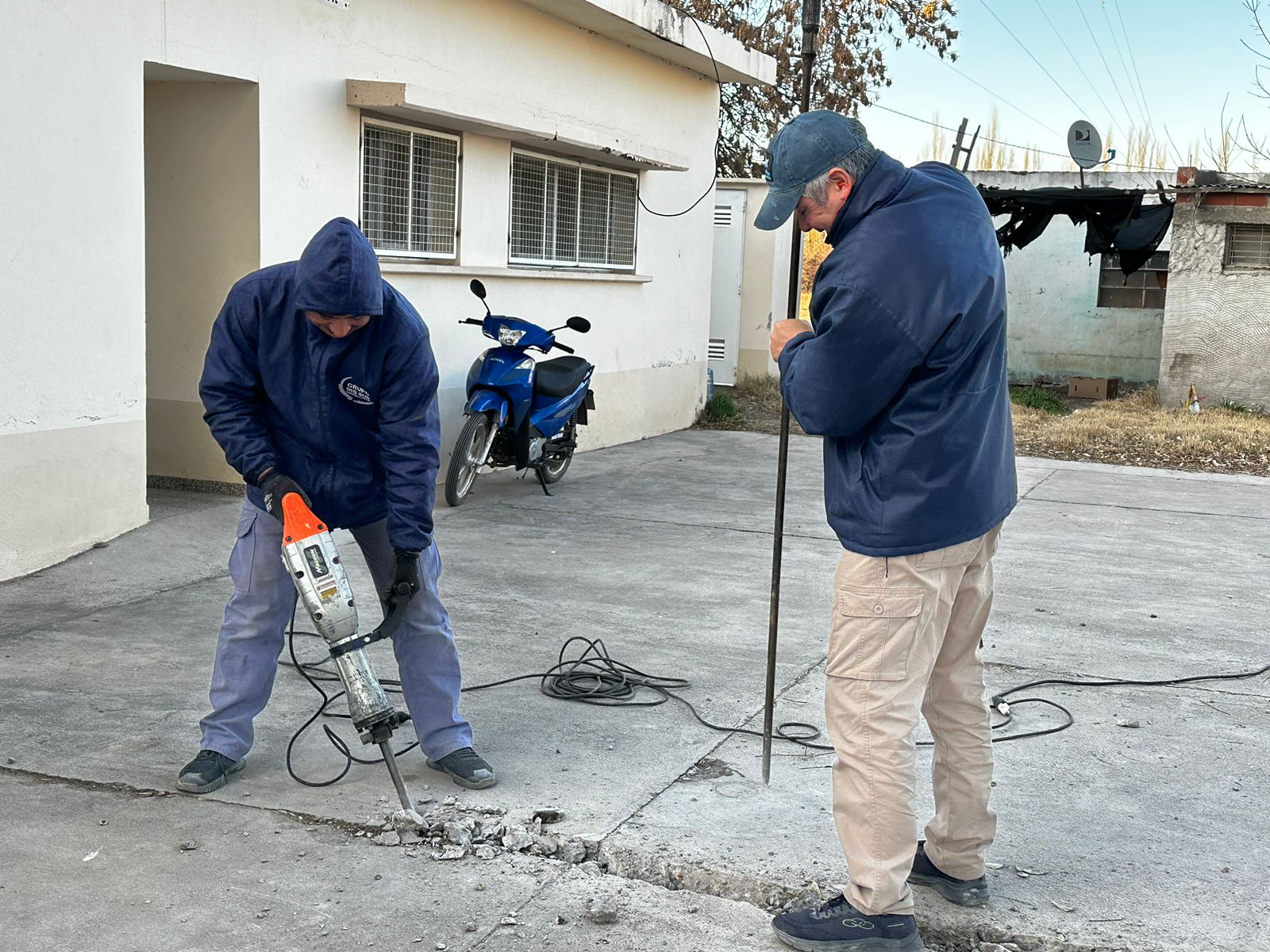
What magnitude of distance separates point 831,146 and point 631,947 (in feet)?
6.39

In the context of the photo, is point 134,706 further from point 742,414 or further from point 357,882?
point 742,414

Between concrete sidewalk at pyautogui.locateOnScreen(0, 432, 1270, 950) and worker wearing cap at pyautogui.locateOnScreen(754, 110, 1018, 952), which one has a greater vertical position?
worker wearing cap at pyautogui.locateOnScreen(754, 110, 1018, 952)

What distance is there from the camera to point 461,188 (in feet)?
31.8

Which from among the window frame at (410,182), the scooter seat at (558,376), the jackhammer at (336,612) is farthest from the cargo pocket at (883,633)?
the scooter seat at (558,376)

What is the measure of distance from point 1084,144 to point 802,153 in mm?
15664

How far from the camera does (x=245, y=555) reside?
13.0 feet

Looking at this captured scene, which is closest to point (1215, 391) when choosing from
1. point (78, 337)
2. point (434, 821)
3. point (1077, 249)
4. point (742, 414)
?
point (1077, 249)

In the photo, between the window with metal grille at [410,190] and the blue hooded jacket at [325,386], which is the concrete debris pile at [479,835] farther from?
the window with metal grille at [410,190]

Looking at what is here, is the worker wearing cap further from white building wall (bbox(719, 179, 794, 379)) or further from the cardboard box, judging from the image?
the cardboard box

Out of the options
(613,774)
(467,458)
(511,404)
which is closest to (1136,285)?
(511,404)

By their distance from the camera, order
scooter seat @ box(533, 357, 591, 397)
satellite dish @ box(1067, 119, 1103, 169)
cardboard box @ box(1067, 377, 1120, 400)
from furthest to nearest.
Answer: cardboard box @ box(1067, 377, 1120, 400) → satellite dish @ box(1067, 119, 1103, 169) → scooter seat @ box(533, 357, 591, 397)

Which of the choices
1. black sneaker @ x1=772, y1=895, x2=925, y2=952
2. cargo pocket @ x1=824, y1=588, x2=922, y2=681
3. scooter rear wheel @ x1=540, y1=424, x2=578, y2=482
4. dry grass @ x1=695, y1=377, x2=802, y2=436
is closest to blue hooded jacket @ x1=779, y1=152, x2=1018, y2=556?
cargo pocket @ x1=824, y1=588, x2=922, y2=681

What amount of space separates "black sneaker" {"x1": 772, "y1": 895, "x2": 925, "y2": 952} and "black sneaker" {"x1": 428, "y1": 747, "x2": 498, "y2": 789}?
1.18 m

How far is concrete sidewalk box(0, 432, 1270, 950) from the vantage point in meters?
3.27
